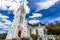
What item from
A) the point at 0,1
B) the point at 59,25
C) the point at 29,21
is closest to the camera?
the point at 0,1

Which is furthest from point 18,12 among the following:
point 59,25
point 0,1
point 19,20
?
point 59,25

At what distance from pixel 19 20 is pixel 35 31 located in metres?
0.79

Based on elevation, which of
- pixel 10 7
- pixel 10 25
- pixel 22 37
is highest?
pixel 10 7

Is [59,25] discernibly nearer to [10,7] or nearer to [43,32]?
[43,32]

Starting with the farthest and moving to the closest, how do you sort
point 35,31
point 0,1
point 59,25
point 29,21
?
point 59,25 < point 35,31 < point 29,21 < point 0,1

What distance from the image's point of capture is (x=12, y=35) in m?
6.83

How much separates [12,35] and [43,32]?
1389 millimetres

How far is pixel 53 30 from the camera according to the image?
795cm

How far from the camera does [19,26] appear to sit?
23.4ft

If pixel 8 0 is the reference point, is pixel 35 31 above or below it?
below

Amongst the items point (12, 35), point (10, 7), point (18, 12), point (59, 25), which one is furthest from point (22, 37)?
point (59, 25)

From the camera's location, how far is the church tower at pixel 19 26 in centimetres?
687

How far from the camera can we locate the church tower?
6873mm

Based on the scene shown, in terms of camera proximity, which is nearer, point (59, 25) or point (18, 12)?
point (18, 12)
